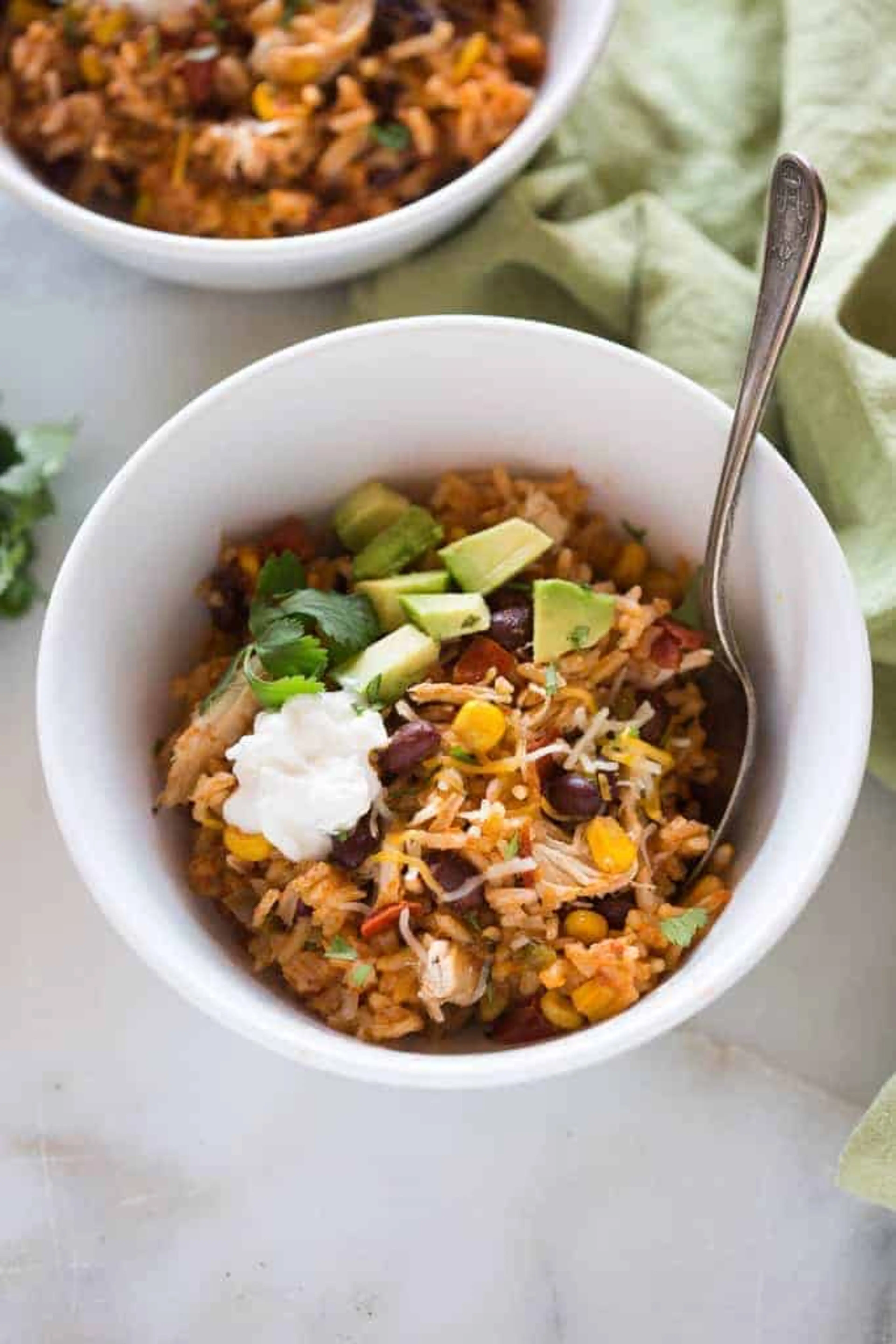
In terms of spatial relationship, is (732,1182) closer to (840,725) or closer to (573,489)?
(840,725)

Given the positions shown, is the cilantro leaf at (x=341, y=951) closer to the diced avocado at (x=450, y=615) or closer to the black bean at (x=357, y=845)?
the black bean at (x=357, y=845)

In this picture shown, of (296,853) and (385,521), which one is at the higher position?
(385,521)

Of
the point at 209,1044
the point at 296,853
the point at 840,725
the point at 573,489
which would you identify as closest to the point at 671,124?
the point at 573,489

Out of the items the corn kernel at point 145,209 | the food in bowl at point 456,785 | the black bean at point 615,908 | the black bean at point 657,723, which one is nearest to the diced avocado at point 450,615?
the food in bowl at point 456,785

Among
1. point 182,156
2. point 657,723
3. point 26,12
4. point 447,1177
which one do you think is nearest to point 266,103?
point 182,156

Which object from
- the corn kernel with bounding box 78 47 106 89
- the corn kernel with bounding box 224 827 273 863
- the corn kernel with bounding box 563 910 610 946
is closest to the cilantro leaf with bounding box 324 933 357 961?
the corn kernel with bounding box 224 827 273 863
